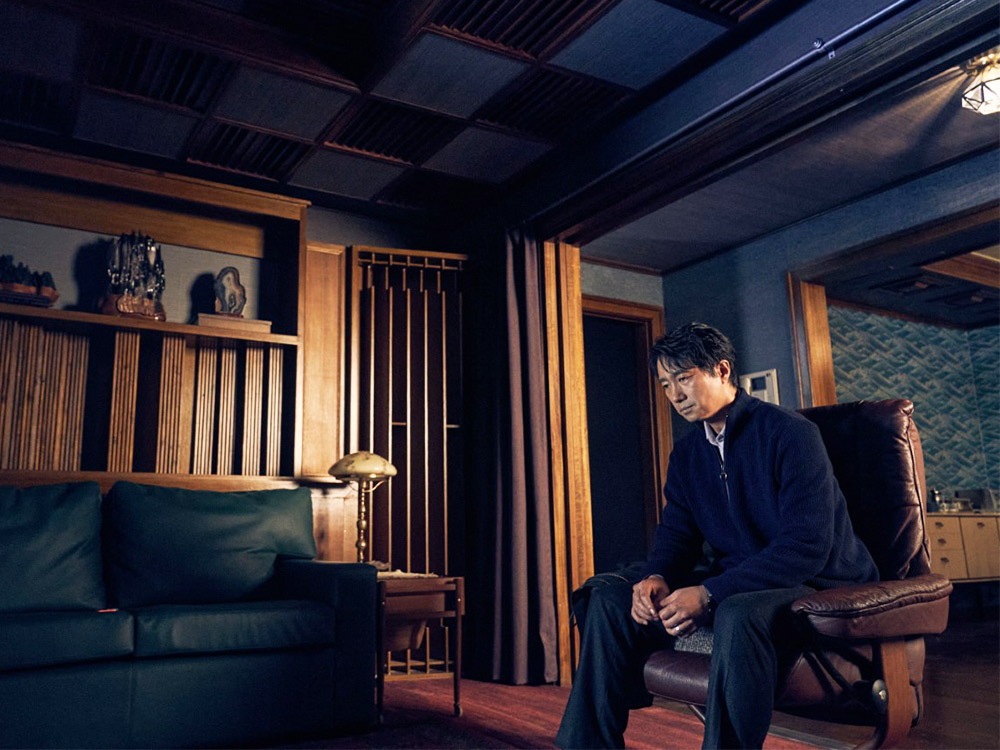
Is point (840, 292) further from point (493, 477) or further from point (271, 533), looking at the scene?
point (271, 533)

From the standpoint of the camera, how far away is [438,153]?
13.0ft

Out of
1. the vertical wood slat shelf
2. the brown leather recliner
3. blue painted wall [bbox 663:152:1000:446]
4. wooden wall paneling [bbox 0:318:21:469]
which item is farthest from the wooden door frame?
the brown leather recliner

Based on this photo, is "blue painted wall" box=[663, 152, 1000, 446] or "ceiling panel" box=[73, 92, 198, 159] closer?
"ceiling panel" box=[73, 92, 198, 159]

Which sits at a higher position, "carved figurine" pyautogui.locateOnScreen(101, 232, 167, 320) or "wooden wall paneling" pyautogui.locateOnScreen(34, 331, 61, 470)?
"carved figurine" pyautogui.locateOnScreen(101, 232, 167, 320)

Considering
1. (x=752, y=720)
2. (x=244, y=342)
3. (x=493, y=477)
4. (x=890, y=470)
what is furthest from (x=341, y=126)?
(x=752, y=720)

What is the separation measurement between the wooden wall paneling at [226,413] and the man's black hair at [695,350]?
2577 millimetres

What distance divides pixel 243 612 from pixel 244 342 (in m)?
1.74

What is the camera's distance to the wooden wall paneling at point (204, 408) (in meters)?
3.86

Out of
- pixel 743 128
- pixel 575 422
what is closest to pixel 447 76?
pixel 743 128

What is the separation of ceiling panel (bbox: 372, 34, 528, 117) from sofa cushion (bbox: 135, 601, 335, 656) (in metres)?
2.08

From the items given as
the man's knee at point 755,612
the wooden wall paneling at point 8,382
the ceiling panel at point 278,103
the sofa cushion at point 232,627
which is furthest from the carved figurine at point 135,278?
the man's knee at point 755,612

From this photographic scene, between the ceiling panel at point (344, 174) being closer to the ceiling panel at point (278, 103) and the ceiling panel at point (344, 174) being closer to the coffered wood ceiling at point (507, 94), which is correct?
the coffered wood ceiling at point (507, 94)

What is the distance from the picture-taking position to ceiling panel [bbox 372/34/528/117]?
3.08m

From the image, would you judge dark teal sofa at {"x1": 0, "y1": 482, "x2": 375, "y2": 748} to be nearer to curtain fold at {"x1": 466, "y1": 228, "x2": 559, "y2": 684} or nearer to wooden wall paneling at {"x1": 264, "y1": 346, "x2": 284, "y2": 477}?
wooden wall paneling at {"x1": 264, "y1": 346, "x2": 284, "y2": 477}
